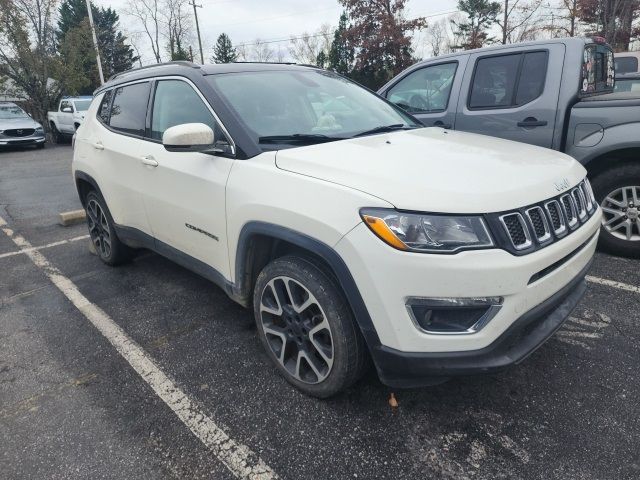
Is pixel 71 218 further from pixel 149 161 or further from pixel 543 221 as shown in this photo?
pixel 543 221

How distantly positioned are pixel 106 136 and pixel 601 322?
400 cm

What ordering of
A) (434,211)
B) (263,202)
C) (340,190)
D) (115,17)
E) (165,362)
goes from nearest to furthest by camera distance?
(434,211), (340,190), (263,202), (165,362), (115,17)

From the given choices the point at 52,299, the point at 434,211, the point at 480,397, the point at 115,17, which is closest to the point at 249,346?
the point at 480,397

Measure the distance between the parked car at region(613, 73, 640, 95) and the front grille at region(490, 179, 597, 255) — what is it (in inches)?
188

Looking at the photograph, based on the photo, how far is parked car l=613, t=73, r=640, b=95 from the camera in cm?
600

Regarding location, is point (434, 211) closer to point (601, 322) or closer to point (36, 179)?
point (601, 322)

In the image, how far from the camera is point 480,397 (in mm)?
2418

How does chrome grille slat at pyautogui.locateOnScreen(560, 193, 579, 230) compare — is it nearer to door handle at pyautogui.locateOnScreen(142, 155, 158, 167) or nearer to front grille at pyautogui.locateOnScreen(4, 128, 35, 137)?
door handle at pyautogui.locateOnScreen(142, 155, 158, 167)

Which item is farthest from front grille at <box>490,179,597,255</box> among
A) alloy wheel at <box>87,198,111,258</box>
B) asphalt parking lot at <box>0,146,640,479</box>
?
alloy wheel at <box>87,198,111,258</box>

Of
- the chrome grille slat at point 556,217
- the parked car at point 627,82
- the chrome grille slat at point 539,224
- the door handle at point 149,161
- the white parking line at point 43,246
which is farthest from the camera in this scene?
the parked car at point 627,82

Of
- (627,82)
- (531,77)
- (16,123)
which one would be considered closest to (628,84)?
(627,82)

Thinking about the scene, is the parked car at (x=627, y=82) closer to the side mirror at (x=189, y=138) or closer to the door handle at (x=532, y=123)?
the door handle at (x=532, y=123)

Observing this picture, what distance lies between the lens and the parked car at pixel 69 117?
16297 mm

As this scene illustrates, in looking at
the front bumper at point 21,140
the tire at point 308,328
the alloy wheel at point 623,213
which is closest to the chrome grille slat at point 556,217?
the tire at point 308,328
